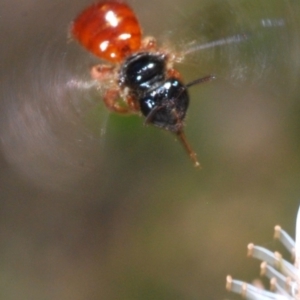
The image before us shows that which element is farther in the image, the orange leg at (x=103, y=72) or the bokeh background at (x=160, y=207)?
the bokeh background at (x=160, y=207)

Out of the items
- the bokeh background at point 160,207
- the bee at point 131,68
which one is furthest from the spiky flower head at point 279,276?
the bee at point 131,68

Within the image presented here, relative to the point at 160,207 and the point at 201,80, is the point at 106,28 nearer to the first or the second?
the point at 201,80

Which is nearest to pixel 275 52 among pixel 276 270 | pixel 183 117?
pixel 183 117

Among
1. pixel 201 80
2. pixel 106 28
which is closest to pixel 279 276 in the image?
pixel 201 80

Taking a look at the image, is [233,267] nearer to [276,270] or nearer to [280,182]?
[280,182]

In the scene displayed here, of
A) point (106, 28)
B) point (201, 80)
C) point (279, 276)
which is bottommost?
point (279, 276)

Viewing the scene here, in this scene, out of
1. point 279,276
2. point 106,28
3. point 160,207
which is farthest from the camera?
point 160,207

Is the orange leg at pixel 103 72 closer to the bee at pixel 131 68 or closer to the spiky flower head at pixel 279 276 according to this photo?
the bee at pixel 131 68

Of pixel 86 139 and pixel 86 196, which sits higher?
pixel 86 196

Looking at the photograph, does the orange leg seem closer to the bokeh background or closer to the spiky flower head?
the spiky flower head
